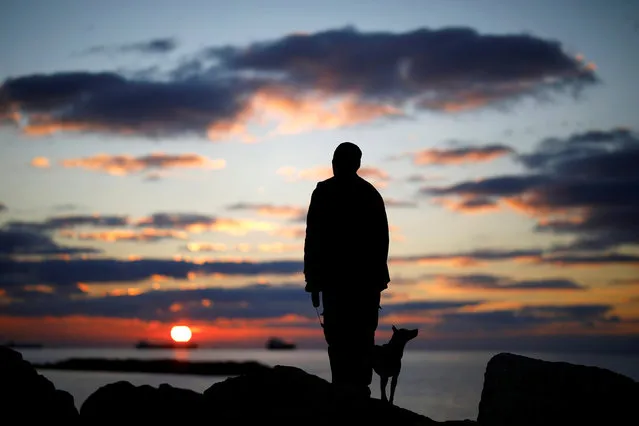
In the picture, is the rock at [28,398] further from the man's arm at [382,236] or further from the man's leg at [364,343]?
the man's arm at [382,236]

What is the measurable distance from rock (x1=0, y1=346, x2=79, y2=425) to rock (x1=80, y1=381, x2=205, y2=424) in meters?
0.69

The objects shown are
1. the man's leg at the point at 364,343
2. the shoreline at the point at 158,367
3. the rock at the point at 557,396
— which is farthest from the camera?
the shoreline at the point at 158,367

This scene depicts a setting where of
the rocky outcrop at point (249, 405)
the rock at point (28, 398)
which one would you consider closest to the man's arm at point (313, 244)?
the rocky outcrop at point (249, 405)

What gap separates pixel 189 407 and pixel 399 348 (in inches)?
154

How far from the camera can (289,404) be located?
10.3 metres

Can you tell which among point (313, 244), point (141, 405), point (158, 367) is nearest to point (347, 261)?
point (313, 244)

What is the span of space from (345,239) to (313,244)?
1.65ft

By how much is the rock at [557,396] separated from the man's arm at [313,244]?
3077mm

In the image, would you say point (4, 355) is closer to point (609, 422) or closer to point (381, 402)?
point (381, 402)

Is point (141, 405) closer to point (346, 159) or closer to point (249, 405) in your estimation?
point (249, 405)

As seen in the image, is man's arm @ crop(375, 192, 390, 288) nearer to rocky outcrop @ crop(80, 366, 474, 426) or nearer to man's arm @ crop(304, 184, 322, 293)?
man's arm @ crop(304, 184, 322, 293)

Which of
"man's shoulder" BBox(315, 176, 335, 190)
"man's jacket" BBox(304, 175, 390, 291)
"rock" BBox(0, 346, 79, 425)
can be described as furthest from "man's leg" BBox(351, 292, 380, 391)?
"rock" BBox(0, 346, 79, 425)

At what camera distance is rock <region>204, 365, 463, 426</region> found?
10.1 m

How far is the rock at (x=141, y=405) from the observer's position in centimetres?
1020
